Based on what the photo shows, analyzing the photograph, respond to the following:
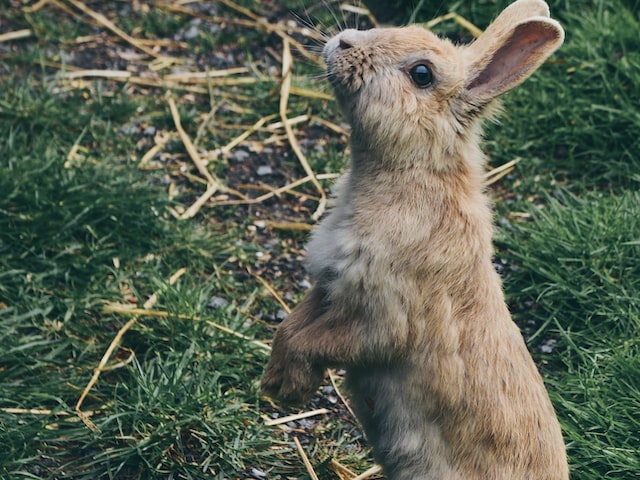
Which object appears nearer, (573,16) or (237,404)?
(237,404)

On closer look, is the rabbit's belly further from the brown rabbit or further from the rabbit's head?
the rabbit's head

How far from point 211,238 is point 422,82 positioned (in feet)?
6.49

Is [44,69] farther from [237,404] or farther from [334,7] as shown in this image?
[237,404]

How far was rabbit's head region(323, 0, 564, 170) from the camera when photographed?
333 cm

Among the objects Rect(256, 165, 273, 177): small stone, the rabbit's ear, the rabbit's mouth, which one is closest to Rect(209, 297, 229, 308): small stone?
Rect(256, 165, 273, 177): small stone

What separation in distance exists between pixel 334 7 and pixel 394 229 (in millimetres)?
3639

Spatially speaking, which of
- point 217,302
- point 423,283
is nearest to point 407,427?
point 423,283

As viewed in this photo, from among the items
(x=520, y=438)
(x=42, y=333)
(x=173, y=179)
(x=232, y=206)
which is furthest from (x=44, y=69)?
(x=520, y=438)

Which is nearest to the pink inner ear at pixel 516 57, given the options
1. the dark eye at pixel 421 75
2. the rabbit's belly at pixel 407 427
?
the dark eye at pixel 421 75

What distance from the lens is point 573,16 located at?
595 cm

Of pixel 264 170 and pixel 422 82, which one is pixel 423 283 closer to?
pixel 422 82

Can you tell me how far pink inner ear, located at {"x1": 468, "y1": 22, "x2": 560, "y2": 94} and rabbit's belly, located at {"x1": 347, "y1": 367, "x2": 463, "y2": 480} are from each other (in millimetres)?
980

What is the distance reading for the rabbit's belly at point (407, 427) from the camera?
3312mm

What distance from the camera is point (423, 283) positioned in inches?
129
